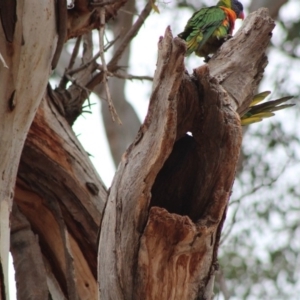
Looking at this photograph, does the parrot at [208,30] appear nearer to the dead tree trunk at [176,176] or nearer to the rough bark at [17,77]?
the dead tree trunk at [176,176]

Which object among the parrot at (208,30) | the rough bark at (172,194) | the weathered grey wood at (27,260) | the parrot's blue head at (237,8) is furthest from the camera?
the parrot's blue head at (237,8)

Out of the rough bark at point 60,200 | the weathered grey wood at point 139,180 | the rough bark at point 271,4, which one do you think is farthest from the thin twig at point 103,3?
the rough bark at point 271,4

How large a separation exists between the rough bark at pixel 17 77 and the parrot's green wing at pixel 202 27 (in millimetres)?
1406

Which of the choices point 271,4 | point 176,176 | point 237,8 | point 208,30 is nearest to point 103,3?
point 208,30

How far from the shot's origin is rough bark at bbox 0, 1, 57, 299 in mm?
1820

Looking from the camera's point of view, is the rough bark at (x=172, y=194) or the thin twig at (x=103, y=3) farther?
the thin twig at (x=103, y=3)

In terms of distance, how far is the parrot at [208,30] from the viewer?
3.27m

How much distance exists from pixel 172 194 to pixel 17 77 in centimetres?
59

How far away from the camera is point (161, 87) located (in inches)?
69.9

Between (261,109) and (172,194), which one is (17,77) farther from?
(261,109)

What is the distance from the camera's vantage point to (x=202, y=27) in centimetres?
335

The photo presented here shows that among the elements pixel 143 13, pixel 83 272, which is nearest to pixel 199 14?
pixel 143 13

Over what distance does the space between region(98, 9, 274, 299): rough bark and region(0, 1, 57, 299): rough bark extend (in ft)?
0.98

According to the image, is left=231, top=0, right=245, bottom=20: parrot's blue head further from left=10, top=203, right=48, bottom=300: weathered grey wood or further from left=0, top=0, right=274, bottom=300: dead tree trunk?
left=10, top=203, right=48, bottom=300: weathered grey wood
